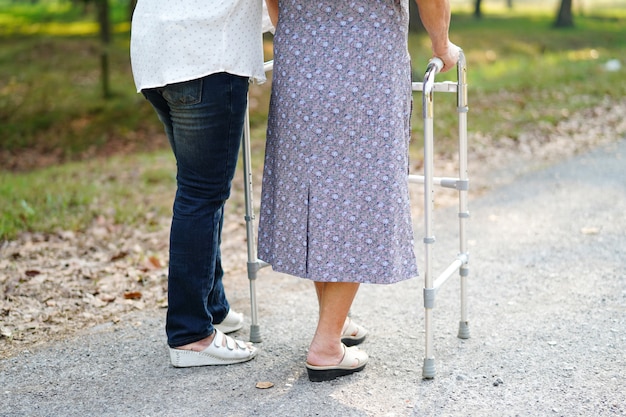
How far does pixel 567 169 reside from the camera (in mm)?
6746

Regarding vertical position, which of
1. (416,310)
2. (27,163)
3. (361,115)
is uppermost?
(361,115)

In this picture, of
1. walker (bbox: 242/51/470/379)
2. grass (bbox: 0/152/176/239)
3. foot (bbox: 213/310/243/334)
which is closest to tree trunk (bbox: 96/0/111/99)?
grass (bbox: 0/152/176/239)

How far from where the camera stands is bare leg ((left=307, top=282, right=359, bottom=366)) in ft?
9.56

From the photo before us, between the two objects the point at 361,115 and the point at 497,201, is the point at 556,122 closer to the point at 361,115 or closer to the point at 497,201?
the point at 497,201

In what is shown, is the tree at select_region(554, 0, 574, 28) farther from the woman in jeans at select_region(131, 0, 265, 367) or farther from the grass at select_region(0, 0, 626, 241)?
the woman in jeans at select_region(131, 0, 265, 367)

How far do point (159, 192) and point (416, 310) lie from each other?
3408 mm

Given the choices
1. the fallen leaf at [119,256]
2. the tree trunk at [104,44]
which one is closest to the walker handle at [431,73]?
the fallen leaf at [119,256]

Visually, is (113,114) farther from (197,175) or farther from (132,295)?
(197,175)

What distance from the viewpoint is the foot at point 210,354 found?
10.1 feet

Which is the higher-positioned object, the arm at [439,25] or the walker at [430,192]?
the arm at [439,25]

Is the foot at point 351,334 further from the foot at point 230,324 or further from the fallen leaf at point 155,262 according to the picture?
the fallen leaf at point 155,262

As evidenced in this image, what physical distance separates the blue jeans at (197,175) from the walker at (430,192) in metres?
0.32

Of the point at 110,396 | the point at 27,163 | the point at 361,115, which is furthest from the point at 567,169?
the point at 27,163

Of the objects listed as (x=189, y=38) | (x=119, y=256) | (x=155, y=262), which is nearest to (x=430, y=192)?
(x=189, y=38)
